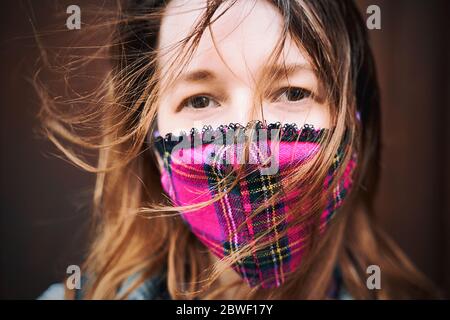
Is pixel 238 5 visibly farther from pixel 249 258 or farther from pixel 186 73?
pixel 249 258

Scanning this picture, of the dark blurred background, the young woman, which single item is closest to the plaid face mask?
the young woman

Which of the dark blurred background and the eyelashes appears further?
the dark blurred background

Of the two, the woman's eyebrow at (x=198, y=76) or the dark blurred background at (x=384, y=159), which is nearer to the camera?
the woman's eyebrow at (x=198, y=76)

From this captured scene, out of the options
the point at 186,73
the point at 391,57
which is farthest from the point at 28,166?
the point at 391,57

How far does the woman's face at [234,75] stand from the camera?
700 millimetres

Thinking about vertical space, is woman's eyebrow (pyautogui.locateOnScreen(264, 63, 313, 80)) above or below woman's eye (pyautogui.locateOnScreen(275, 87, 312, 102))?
above

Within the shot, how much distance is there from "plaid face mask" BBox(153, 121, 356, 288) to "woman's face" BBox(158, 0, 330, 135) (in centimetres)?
2

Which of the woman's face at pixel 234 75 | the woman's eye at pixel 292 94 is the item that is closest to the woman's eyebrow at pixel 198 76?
the woman's face at pixel 234 75

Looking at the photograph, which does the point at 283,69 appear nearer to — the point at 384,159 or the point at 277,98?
the point at 277,98

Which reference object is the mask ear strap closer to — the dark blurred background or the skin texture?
the skin texture

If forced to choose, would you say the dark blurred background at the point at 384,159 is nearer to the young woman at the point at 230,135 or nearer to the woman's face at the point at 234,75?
the young woman at the point at 230,135

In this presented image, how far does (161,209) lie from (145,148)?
119mm

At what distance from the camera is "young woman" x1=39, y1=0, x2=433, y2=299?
708 mm

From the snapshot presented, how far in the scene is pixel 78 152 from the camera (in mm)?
852
